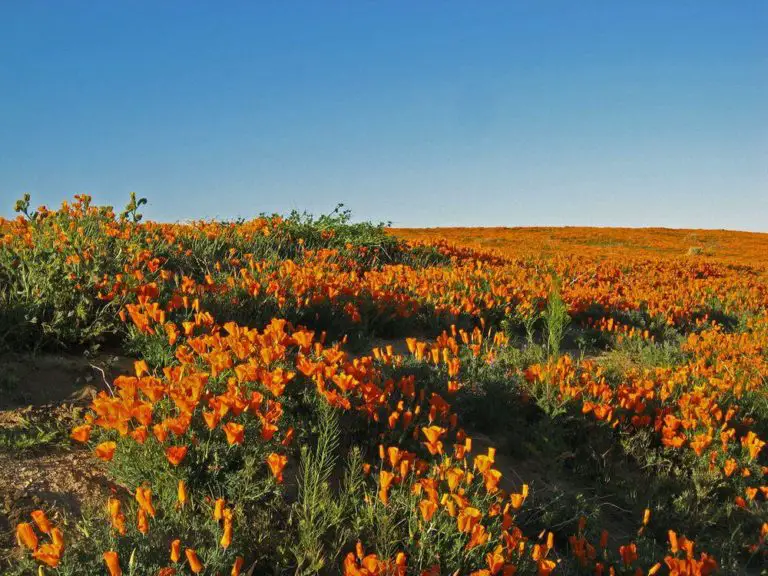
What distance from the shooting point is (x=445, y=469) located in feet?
9.32

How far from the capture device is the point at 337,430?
3.09m

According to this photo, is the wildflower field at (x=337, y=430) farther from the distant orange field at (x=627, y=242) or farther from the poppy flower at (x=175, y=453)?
the distant orange field at (x=627, y=242)

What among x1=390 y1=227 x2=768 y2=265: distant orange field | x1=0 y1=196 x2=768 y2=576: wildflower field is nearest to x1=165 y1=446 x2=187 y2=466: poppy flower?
x1=0 y1=196 x2=768 y2=576: wildflower field

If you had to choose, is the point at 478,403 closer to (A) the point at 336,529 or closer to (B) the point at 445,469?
(B) the point at 445,469

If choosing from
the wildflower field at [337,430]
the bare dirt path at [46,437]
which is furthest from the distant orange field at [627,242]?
the bare dirt path at [46,437]

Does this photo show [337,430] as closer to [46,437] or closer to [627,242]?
[46,437]

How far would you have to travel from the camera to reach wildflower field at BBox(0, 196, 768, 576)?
2.46 meters

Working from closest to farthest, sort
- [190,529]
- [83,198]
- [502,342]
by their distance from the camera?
[190,529]
[502,342]
[83,198]

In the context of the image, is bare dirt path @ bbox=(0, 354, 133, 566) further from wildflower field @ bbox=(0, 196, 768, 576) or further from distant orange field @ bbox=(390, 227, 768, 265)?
distant orange field @ bbox=(390, 227, 768, 265)

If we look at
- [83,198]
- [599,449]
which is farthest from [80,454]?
[83,198]

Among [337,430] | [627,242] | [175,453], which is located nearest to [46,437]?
[175,453]

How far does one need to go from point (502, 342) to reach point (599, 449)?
1.40 meters

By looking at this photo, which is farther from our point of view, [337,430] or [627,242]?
[627,242]

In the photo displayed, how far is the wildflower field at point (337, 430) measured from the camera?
2.46m
